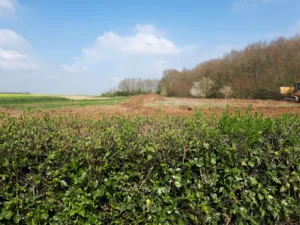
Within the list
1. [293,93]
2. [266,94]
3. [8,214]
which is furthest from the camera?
[266,94]

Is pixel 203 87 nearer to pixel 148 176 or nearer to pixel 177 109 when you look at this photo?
pixel 177 109

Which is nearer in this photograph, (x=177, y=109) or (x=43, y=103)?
(x=177, y=109)

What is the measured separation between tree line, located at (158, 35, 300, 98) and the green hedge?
34.5 metres

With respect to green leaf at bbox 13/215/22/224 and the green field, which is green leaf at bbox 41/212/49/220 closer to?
green leaf at bbox 13/215/22/224

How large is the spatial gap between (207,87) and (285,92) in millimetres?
20461

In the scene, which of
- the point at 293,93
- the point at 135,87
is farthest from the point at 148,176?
the point at 135,87

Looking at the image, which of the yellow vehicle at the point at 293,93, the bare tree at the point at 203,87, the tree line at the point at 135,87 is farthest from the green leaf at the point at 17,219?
the tree line at the point at 135,87

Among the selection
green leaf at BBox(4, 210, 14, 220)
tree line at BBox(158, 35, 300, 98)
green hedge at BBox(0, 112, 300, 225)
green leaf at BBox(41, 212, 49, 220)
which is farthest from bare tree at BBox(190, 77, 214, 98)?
green leaf at BBox(4, 210, 14, 220)

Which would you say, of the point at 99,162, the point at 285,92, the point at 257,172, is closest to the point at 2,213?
the point at 99,162

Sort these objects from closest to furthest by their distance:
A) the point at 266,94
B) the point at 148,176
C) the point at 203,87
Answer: the point at 148,176 → the point at 266,94 → the point at 203,87

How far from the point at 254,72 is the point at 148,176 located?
1674 inches

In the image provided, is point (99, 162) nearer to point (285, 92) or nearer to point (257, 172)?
point (257, 172)

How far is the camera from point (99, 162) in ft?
6.98

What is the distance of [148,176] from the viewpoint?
2.21 metres
